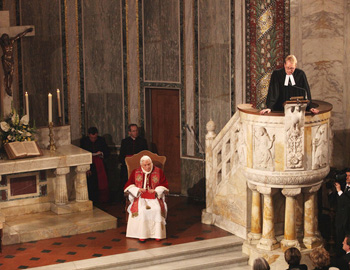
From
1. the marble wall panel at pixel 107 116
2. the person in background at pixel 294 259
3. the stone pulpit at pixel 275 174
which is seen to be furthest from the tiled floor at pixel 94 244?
the person in background at pixel 294 259

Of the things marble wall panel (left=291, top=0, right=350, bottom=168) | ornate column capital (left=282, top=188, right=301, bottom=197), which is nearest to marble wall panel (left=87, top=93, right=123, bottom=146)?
marble wall panel (left=291, top=0, right=350, bottom=168)

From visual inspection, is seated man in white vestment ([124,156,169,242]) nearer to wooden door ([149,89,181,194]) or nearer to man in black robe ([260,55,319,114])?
man in black robe ([260,55,319,114])

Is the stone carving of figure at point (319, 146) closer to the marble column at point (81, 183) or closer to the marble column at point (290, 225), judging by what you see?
the marble column at point (290, 225)

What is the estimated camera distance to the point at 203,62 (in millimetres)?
12625

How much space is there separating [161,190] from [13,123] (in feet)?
8.56

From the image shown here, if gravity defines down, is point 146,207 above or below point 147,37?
below

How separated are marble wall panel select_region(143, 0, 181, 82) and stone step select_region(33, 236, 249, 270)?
3.74 m

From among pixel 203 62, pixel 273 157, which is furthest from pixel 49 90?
pixel 273 157

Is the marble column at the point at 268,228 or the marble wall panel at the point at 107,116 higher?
the marble wall panel at the point at 107,116

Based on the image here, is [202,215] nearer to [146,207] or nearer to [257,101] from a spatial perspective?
[146,207]

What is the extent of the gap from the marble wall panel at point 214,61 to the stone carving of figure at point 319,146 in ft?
9.31

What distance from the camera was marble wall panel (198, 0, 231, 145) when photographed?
12172 mm

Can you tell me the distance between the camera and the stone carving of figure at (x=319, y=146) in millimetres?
9602

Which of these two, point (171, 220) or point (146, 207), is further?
point (171, 220)
